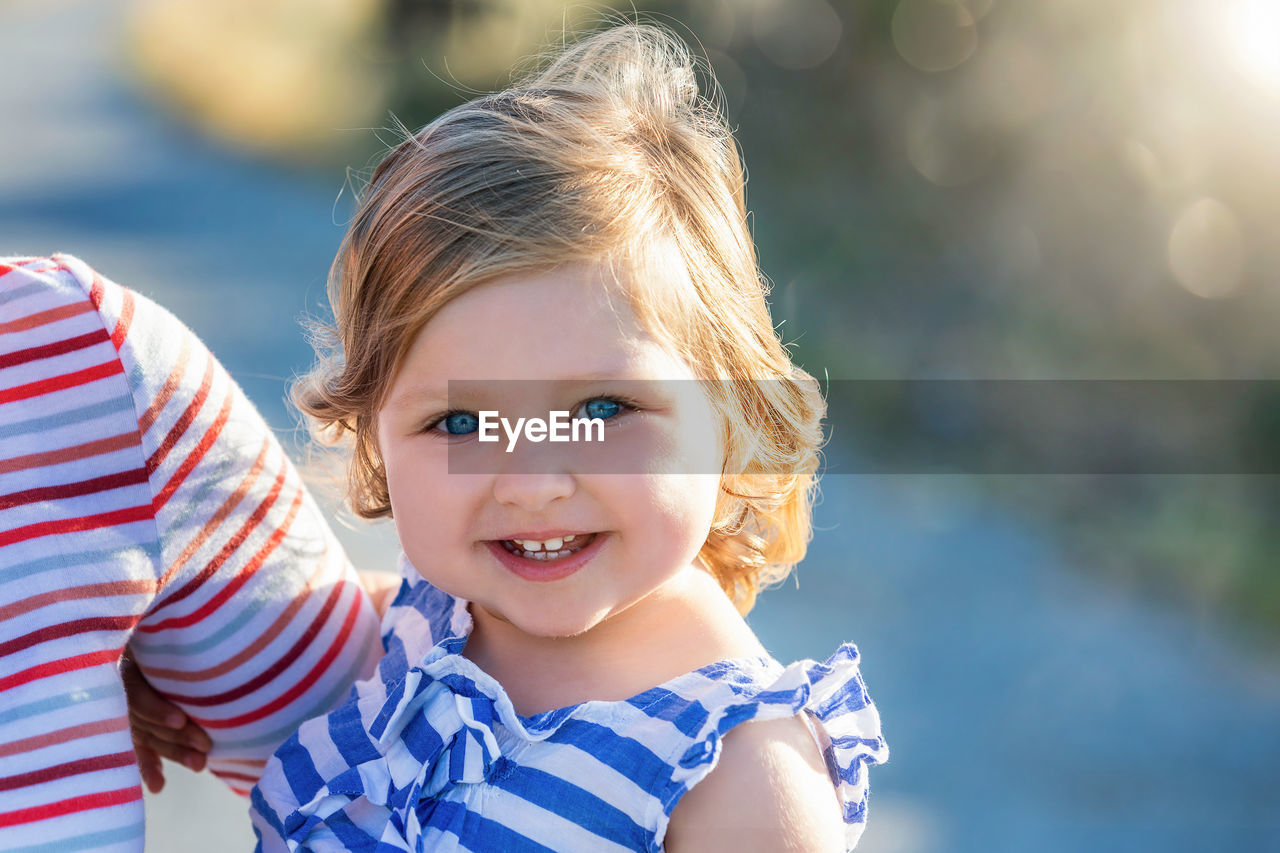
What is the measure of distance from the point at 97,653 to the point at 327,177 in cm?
348

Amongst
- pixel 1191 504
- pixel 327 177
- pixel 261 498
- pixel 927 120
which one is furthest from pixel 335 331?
pixel 327 177

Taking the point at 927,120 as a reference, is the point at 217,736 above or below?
below

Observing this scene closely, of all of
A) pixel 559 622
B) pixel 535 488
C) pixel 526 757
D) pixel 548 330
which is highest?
pixel 548 330

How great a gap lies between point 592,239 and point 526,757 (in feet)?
1.37

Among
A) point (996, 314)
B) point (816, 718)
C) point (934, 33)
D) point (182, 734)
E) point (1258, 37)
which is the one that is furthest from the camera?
point (934, 33)

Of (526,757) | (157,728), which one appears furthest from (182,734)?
(526,757)

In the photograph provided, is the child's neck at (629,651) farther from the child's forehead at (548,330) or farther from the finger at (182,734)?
the finger at (182,734)

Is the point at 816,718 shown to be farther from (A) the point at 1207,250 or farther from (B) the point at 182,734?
(A) the point at 1207,250

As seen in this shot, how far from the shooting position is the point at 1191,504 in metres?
2.49

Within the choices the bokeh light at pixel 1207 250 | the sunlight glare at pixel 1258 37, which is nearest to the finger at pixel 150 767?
the bokeh light at pixel 1207 250

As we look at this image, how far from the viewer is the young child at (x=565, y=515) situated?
879 mm

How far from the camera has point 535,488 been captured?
34.7 inches

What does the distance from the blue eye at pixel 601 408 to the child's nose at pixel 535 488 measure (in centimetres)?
5

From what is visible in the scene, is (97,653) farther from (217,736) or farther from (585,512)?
(585,512)
